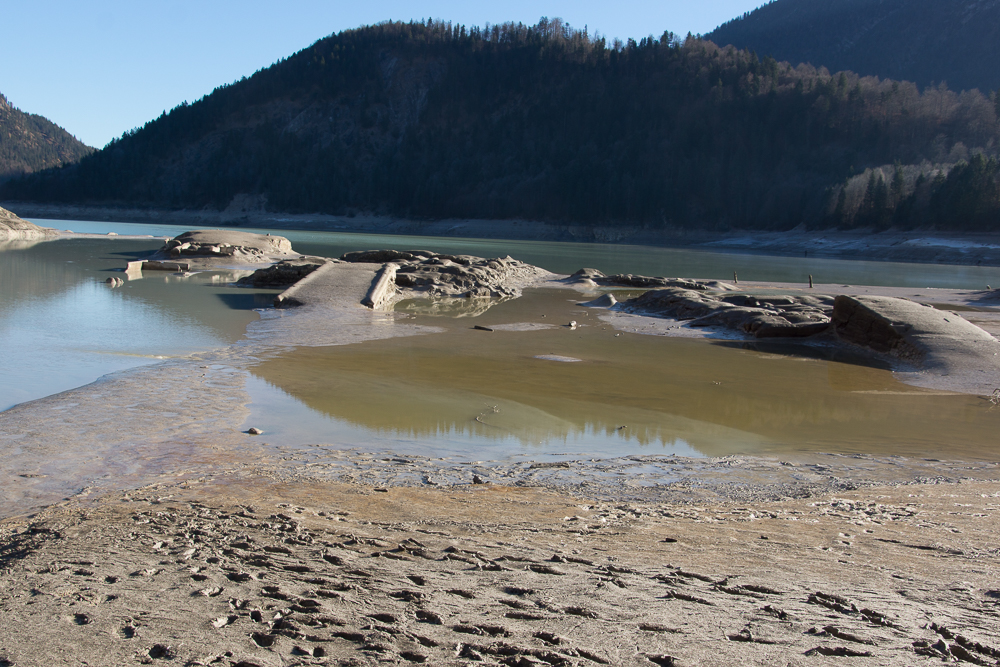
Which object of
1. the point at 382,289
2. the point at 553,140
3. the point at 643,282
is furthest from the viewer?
the point at 553,140

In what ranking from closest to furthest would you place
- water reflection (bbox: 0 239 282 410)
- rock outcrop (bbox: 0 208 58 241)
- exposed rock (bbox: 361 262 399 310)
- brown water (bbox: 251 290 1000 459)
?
brown water (bbox: 251 290 1000 459), water reflection (bbox: 0 239 282 410), exposed rock (bbox: 361 262 399 310), rock outcrop (bbox: 0 208 58 241)

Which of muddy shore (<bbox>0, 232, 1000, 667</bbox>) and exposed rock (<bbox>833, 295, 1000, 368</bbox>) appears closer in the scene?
muddy shore (<bbox>0, 232, 1000, 667</bbox>)

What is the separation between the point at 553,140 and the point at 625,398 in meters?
119

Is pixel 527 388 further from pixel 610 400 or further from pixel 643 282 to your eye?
pixel 643 282

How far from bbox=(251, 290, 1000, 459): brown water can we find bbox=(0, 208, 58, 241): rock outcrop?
34.9 metres

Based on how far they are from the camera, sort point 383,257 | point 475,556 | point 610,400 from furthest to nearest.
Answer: point 383,257 → point 610,400 → point 475,556

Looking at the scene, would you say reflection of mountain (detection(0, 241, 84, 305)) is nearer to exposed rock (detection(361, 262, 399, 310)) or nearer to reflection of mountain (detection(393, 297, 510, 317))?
exposed rock (detection(361, 262, 399, 310))

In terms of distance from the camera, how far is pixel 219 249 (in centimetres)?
2714

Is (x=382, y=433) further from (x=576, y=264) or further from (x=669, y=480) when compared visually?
(x=576, y=264)

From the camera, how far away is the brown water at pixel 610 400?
6.14 m

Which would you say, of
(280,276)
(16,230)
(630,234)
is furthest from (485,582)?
(630,234)

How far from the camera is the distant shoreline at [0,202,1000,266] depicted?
51.8m

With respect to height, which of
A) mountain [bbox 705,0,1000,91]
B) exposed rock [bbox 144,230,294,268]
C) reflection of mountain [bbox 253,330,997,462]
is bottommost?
reflection of mountain [bbox 253,330,997,462]

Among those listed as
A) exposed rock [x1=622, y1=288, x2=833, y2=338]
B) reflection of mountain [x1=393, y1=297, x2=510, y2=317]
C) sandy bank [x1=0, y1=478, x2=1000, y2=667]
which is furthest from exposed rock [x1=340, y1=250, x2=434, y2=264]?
sandy bank [x1=0, y1=478, x2=1000, y2=667]
